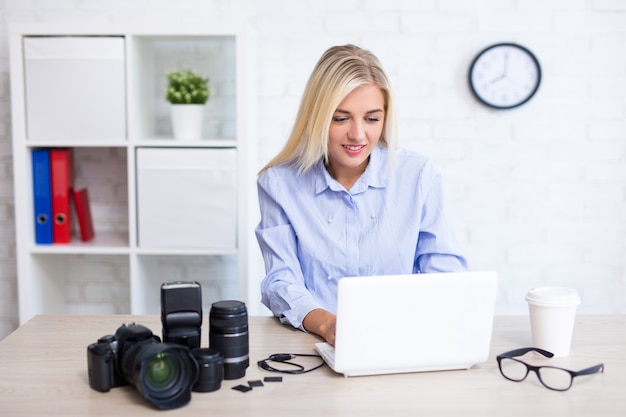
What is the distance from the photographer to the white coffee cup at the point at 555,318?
1.59m

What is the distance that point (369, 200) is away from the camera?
205 centimetres

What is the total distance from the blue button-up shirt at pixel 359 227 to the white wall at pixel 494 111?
1041mm

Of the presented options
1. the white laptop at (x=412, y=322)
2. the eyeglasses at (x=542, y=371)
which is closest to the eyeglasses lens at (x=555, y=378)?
the eyeglasses at (x=542, y=371)

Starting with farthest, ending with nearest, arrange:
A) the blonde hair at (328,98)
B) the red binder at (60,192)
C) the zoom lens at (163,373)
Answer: the red binder at (60,192) → the blonde hair at (328,98) → the zoom lens at (163,373)

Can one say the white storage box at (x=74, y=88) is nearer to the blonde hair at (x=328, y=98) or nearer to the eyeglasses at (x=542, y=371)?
the blonde hair at (x=328, y=98)

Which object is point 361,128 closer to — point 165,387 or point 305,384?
point 305,384

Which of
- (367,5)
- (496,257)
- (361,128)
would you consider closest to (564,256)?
(496,257)

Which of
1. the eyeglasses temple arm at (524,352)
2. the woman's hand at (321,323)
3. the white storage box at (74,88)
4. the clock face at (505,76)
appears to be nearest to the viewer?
the eyeglasses temple arm at (524,352)

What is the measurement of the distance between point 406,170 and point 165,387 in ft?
3.38

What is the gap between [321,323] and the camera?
5.66 ft

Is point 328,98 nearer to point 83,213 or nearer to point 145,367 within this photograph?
point 145,367

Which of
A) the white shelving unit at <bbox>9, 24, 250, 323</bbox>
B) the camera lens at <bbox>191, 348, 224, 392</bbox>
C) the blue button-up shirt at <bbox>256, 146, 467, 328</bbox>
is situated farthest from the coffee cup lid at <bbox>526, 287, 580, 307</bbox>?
the white shelving unit at <bbox>9, 24, 250, 323</bbox>

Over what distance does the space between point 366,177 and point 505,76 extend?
127cm

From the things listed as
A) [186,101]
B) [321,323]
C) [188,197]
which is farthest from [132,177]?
[321,323]
